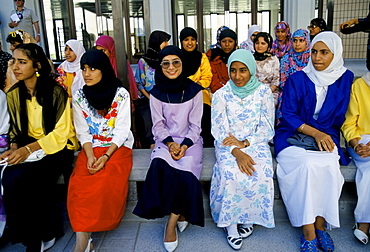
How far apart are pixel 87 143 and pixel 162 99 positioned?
73 cm

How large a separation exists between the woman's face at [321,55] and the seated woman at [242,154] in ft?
1.47

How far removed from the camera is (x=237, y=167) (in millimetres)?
2348

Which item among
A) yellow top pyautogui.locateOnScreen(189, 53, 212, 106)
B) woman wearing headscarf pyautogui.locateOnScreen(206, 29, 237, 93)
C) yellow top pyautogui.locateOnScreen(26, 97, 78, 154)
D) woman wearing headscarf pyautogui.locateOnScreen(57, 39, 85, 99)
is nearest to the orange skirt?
yellow top pyautogui.locateOnScreen(26, 97, 78, 154)

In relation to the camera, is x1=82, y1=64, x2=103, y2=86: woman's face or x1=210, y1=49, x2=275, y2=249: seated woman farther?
x1=82, y1=64, x2=103, y2=86: woman's face

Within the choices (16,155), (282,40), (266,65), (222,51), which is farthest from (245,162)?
(282,40)

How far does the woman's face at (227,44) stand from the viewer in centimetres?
402

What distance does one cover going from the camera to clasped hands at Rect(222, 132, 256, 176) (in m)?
2.31

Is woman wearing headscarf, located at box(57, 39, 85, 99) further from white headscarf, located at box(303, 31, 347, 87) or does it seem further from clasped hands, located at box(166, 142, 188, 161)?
white headscarf, located at box(303, 31, 347, 87)

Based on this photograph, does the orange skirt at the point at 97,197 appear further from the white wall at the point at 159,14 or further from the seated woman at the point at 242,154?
the white wall at the point at 159,14

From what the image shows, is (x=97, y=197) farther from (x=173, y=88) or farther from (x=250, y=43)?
(x=250, y=43)

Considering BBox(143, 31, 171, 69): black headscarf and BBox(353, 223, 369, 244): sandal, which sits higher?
BBox(143, 31, 171, 69): black headscarf

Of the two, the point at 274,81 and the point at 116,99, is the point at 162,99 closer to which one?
the point at 116,99

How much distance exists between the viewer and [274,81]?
386 centimetres

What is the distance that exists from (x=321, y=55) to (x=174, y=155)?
1402 millimetres
